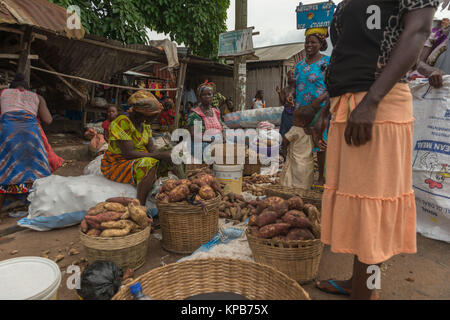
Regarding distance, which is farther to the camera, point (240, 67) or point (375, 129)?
point (240, 67)

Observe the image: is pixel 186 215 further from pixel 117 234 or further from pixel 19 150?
pixel 19 150

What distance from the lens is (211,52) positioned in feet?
36.7

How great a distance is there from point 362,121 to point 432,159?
2.06 metres

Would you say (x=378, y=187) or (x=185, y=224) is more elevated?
(x=378, y=187)

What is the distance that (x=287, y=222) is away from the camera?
A: 7.14ft

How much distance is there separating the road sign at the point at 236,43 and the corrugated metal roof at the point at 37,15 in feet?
10.2

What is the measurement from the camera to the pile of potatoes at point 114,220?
7.43ft

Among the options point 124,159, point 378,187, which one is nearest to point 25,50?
point 124,159

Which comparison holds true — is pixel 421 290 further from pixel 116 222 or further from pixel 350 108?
pixel 116 222

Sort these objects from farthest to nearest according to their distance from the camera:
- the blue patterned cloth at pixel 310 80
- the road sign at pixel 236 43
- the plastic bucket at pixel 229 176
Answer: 1. the road sign at pixel 236 43
2. the plastic bucket at pixel 229 176
3. the blue patterned cloth at pixel 310 80

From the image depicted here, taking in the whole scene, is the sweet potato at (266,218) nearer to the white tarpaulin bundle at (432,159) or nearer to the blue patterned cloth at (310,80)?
the white tarpaulin bundle at (432,159)

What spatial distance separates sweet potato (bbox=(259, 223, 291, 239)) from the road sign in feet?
17.4

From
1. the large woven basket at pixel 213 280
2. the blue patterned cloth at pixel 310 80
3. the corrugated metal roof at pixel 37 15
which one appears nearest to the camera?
the large woven basket at pixel 213 280

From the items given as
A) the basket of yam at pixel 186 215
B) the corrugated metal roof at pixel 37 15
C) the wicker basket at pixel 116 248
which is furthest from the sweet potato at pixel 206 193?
the corrugated metal roof at pixel 37 15
